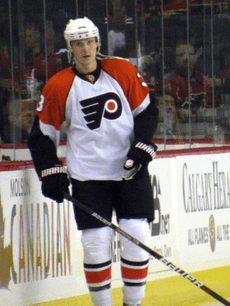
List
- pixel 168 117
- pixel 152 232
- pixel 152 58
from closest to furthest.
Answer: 1. pixel 152 232
2. pixel 152 58
3. pixel 168 117

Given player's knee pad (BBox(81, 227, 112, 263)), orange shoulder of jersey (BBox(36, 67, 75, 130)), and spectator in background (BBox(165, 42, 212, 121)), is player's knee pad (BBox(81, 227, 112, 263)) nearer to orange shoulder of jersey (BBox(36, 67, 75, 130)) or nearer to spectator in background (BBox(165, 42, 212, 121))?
orange shoulder of jersey (BBox(36, 67, 75, 130))

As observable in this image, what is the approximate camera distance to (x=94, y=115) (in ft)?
11.1

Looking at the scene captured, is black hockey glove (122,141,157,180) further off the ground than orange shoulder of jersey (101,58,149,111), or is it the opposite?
orange shoulder of jersey (101,58,149,111)

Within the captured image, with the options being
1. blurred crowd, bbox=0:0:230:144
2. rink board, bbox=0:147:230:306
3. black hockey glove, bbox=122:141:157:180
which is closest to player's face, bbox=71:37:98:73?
black hockey glove, bbox=122:141:157:180

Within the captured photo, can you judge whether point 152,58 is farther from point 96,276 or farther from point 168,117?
point 96,276

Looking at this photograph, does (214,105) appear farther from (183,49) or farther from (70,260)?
(70,260)

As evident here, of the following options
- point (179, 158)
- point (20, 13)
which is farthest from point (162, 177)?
point (20, 13)

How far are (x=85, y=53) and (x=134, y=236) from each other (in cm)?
84

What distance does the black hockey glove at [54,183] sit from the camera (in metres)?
3.27

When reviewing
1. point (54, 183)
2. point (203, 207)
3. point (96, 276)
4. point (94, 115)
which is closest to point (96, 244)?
point (96, 276)

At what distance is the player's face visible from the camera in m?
3.36

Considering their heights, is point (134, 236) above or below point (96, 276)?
above

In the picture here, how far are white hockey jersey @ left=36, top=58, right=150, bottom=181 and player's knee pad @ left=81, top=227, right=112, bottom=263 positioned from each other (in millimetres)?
238

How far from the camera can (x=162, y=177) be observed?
424 cm
